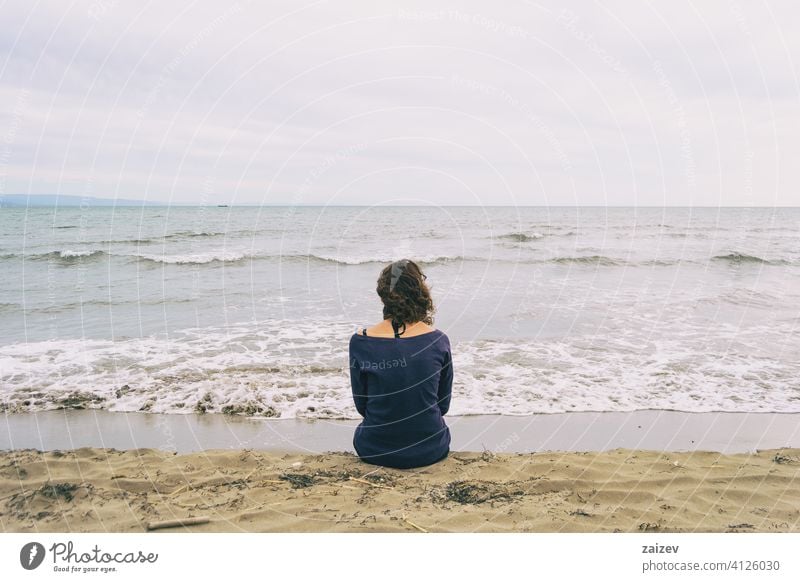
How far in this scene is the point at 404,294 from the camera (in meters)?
4.32

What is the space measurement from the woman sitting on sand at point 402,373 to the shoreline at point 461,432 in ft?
3.69

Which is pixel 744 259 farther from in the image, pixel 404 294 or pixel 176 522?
pixel 176 522

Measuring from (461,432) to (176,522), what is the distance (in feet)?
11.2

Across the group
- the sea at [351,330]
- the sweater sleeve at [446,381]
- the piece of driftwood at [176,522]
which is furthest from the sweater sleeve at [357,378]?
the sea at [351,330]

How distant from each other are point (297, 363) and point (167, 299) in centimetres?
712

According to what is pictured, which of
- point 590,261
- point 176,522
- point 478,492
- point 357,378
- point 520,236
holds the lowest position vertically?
point 478,492

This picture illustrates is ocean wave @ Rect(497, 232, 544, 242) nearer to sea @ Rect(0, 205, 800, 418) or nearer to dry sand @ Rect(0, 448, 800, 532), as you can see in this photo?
sea @ Rect(0, 205, 800, 418)

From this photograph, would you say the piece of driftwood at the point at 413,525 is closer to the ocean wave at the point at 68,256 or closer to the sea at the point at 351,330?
the sea at the point at 351,330

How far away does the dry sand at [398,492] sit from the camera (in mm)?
3746

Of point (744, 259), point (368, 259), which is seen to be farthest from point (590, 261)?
point (368, 259)

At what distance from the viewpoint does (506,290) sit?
15.7 m

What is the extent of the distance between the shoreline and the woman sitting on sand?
3.69 ft

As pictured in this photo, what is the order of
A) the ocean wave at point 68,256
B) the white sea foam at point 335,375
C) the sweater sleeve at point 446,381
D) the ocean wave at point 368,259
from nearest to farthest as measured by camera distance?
the sweater sleeve at point 446,381, the white sea foam at point 335,375, the ocean wave at point 68,256, the ocean wave at point 368,259

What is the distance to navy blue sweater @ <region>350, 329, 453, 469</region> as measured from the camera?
4.24m
